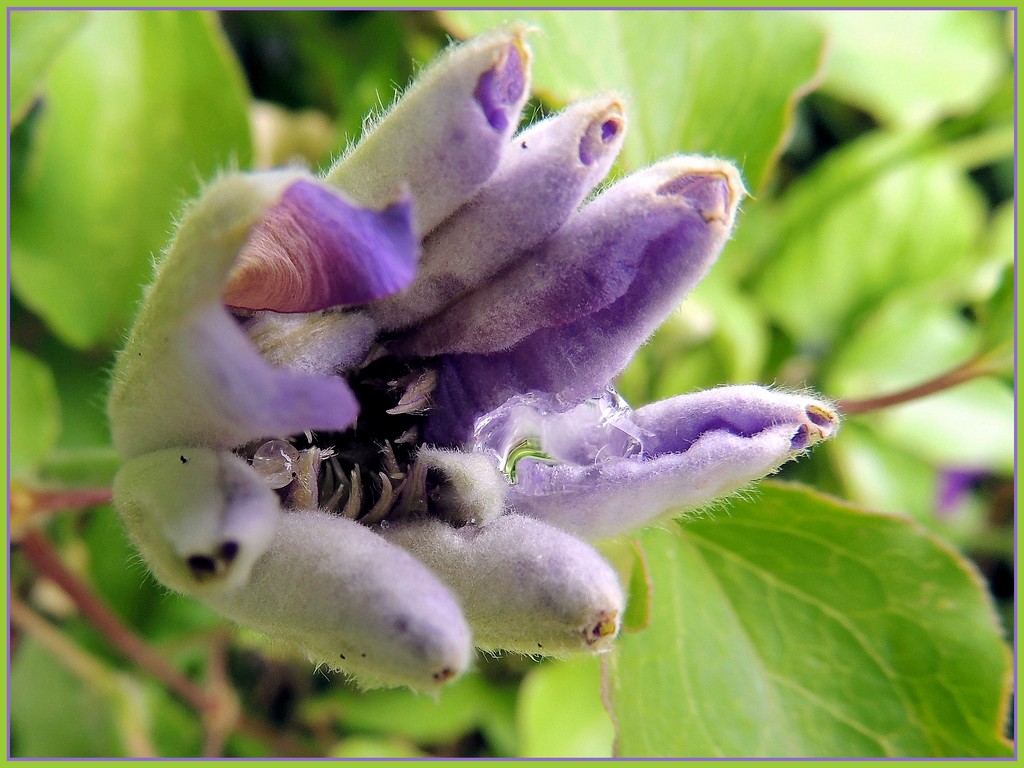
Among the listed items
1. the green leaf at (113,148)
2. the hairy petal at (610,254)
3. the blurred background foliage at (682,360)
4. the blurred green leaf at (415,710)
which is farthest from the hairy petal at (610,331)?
the blurred green leaf at (415,710)

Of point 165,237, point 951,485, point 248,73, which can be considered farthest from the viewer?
point 951,485

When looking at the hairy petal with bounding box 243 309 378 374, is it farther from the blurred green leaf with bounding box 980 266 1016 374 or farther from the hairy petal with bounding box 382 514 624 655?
the blurred green leaf with bounding box 980 266 1016 374

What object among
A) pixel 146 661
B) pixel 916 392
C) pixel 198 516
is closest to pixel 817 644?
pixel 916 392

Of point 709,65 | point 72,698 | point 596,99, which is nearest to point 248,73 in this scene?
point 709,65

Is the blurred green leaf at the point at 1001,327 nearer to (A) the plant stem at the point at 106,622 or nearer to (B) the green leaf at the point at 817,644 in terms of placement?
(B) the green leaf at the point at 817,644

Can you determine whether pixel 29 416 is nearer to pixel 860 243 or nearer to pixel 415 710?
pixel 415 710

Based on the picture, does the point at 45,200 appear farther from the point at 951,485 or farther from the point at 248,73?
the point at 951,485
